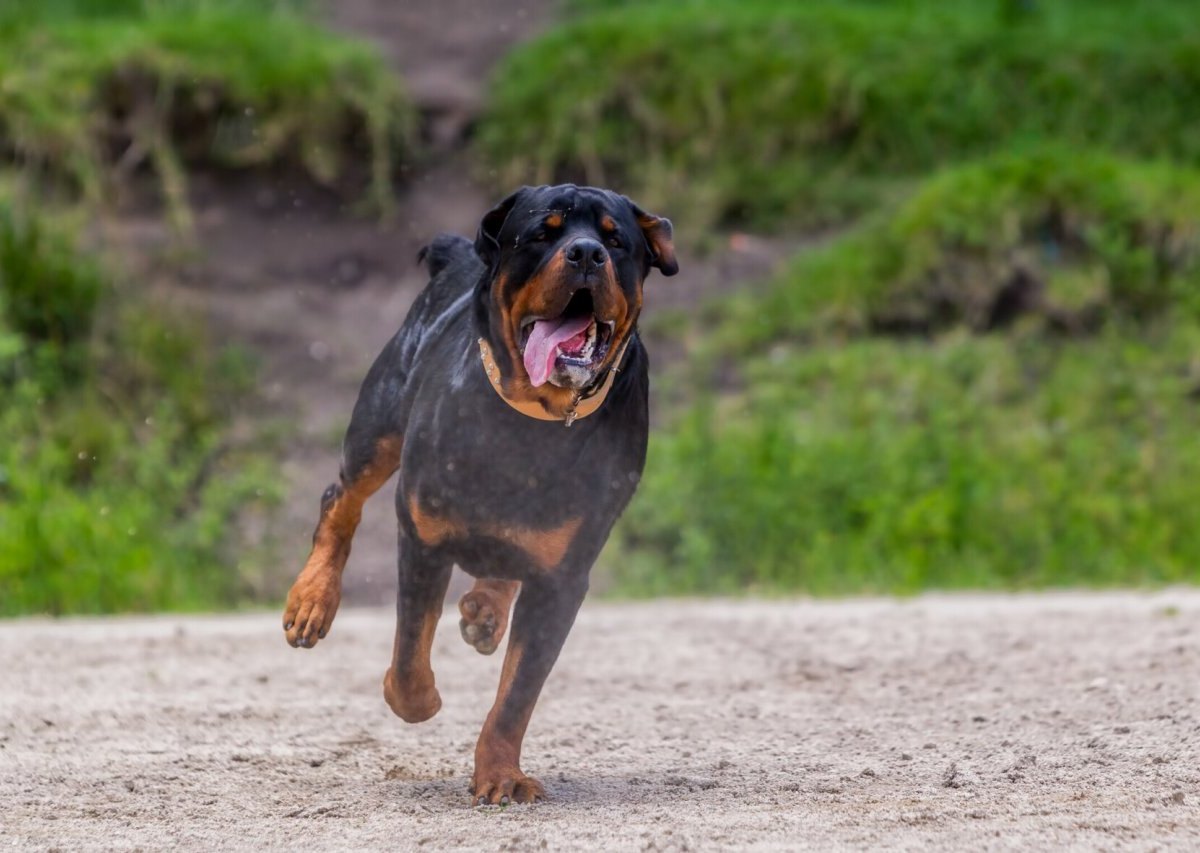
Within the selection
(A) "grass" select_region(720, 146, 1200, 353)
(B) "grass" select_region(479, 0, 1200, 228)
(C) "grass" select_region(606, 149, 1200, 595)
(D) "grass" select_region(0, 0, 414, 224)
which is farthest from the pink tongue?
(B) "grass" select_region(479, 0, 1200, 228)

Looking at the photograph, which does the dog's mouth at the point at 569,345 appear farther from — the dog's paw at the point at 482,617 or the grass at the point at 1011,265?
the grass at the point at 1011,265

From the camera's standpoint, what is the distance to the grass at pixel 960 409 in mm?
10977

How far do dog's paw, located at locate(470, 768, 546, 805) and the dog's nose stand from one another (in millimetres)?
1373

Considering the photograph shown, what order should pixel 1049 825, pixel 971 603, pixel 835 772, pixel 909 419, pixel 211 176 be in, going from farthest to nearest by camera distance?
pixel 211 176 → pixel 909 419 → pixel 971 603 → pixel 835 772 → pixel 1049 825

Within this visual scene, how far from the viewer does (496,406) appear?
4523 mm

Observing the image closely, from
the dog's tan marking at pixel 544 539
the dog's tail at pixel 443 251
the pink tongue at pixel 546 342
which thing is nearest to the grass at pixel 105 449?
the dog's tail at pixel 443 251

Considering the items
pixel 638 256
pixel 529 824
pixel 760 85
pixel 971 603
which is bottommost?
pixel 529 824

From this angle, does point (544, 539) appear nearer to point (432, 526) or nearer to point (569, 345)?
point (432, 526)

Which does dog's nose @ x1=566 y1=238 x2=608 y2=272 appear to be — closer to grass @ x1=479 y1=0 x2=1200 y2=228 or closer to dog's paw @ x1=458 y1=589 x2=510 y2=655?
dog's paw @ x1=458 y1=589 x2=510 y2=655

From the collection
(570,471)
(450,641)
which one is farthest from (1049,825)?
(450,641)

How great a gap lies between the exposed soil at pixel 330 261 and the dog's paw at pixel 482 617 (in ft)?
23.3

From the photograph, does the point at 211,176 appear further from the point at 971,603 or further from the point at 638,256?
the point at 638,256

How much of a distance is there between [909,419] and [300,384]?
4518 mm

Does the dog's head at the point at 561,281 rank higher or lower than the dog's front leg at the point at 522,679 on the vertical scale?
higher
